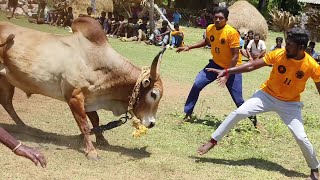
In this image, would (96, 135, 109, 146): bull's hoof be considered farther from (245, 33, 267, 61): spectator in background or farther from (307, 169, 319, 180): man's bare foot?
(245, 33, 267, 61): spectator in background

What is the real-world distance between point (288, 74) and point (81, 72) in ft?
7.91

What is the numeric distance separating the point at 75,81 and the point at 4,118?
74.1 inches

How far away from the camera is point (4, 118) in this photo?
7.78 m

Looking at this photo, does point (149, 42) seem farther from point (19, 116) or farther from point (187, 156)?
point (187, 156)

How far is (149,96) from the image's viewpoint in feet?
21.2

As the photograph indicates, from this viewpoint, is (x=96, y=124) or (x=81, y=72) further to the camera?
(x=96, y=124)

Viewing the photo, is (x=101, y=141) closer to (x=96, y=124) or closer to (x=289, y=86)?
(x=96, y=124)

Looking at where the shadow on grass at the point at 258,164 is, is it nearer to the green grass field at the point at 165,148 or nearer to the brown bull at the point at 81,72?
the green grass field at the point at 165,148

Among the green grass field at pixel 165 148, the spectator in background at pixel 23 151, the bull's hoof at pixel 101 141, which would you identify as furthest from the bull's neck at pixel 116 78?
the spectator in background at pixel 23 151

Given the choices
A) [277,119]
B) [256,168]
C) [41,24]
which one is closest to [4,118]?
[256,168]

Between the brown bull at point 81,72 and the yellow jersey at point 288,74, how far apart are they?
1.34 meters

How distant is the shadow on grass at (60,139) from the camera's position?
263 inches

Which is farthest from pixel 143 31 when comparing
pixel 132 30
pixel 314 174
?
pixel 314 174

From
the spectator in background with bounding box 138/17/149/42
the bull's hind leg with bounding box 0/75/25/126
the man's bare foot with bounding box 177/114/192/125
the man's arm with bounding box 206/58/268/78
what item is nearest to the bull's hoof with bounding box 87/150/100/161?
the bull's hind leg with bounding box 0/75/25/126
